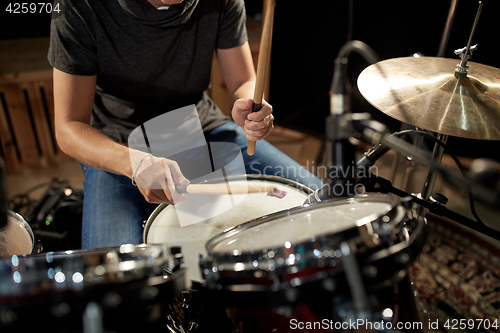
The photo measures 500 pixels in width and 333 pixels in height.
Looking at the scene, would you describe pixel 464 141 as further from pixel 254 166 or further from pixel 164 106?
pixel 164 106

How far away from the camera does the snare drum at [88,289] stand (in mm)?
515

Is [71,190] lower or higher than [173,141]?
lower

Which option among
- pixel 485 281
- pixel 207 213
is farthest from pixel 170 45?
pixel 485 281

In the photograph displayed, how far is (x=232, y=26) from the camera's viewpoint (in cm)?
123

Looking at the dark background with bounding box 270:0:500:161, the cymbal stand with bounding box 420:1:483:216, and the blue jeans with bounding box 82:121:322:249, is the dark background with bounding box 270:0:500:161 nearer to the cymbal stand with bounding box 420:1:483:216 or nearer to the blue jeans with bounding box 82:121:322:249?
the cymbal stand with bounding box 420:1:483:216

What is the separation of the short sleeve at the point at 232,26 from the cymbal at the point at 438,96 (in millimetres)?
488

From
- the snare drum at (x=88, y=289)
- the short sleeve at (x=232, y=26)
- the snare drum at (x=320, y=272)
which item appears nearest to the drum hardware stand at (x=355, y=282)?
the snare drum at (x=320, y=272)

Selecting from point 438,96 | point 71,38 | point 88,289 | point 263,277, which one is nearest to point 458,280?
point 438,96

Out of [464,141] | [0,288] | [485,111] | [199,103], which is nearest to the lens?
[0,288]

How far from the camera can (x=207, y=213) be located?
2.97 feet

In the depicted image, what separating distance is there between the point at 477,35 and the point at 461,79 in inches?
42.6

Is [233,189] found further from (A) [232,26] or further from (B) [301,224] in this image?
(A) [232,26]

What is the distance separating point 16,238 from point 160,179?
1.26 ft

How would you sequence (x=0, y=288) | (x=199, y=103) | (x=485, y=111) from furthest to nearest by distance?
(x=199, y=103), (x=485, y=111), (x=0, y=288)
